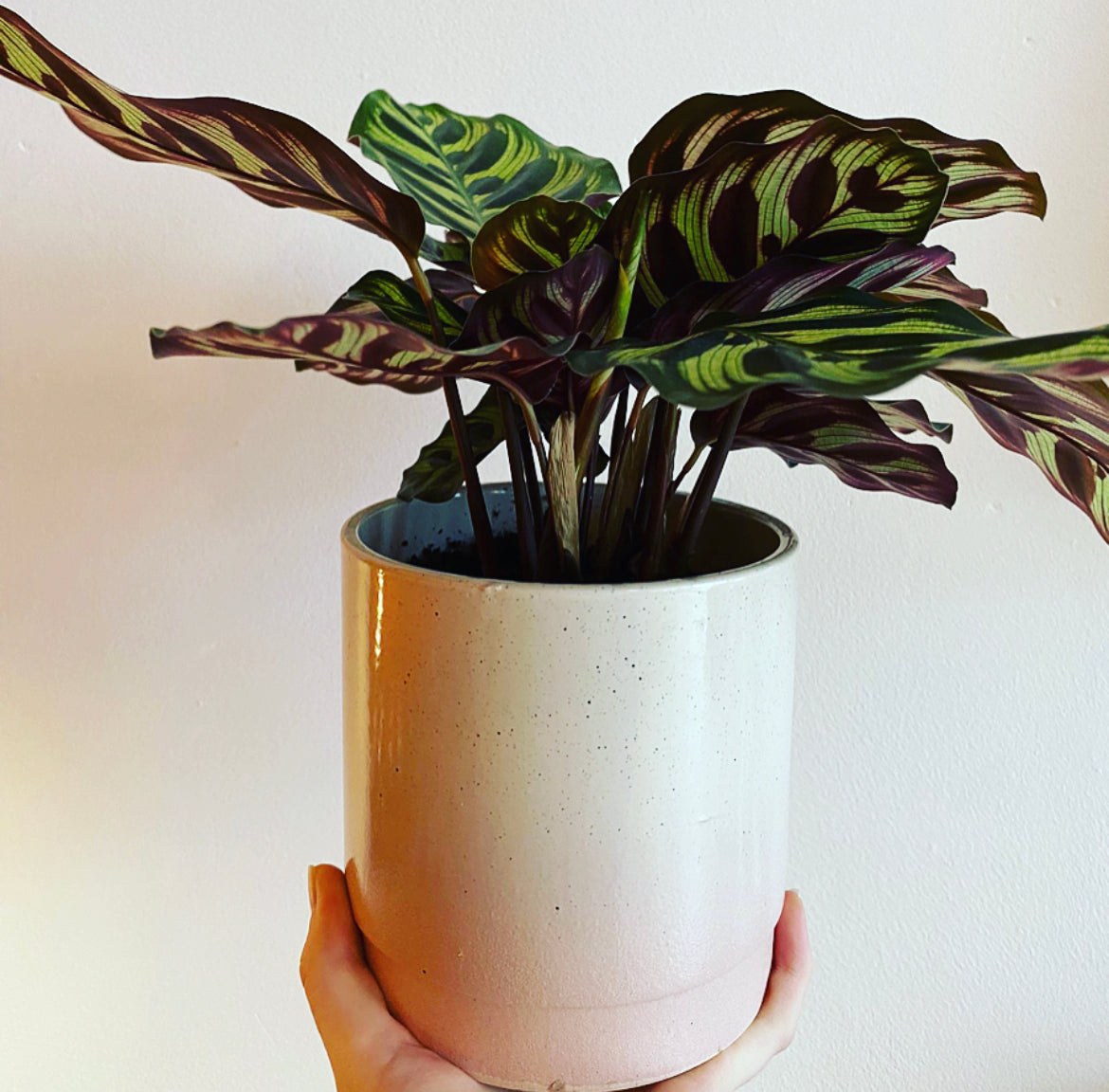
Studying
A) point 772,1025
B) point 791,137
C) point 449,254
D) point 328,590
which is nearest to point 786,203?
point 791,137

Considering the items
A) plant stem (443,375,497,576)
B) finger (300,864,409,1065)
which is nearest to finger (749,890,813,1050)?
finger (300,864,409,1065)

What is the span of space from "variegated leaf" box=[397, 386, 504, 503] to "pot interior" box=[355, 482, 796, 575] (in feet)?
0.07

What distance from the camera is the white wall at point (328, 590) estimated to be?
0.85 metres

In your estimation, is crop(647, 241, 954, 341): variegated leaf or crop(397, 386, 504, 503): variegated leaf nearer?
crop(647, 241, 954, 341): variegated leaf

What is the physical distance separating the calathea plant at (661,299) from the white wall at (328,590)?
0.29m

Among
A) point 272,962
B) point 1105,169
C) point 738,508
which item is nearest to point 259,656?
point 272,962

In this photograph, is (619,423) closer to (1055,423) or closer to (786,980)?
(1055,423)

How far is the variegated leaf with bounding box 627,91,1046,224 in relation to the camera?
0.46 m

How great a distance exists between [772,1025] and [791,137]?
1.64 feet

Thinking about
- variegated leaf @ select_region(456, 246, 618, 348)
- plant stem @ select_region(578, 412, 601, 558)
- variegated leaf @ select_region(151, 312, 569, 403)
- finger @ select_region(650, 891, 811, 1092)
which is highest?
variegated leaf @ select_region(456, 246, 618, 348)

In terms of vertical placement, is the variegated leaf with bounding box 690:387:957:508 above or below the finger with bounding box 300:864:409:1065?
above

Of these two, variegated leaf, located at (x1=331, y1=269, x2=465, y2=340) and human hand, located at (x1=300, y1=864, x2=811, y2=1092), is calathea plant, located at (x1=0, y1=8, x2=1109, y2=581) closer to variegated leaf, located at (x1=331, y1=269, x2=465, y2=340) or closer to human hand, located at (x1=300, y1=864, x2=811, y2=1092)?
variegated leaf, located at (x1=331, y1=269, x2=465, y2=340)

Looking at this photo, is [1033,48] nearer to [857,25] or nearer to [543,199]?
[857,25]

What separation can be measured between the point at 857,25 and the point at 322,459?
567 mm
